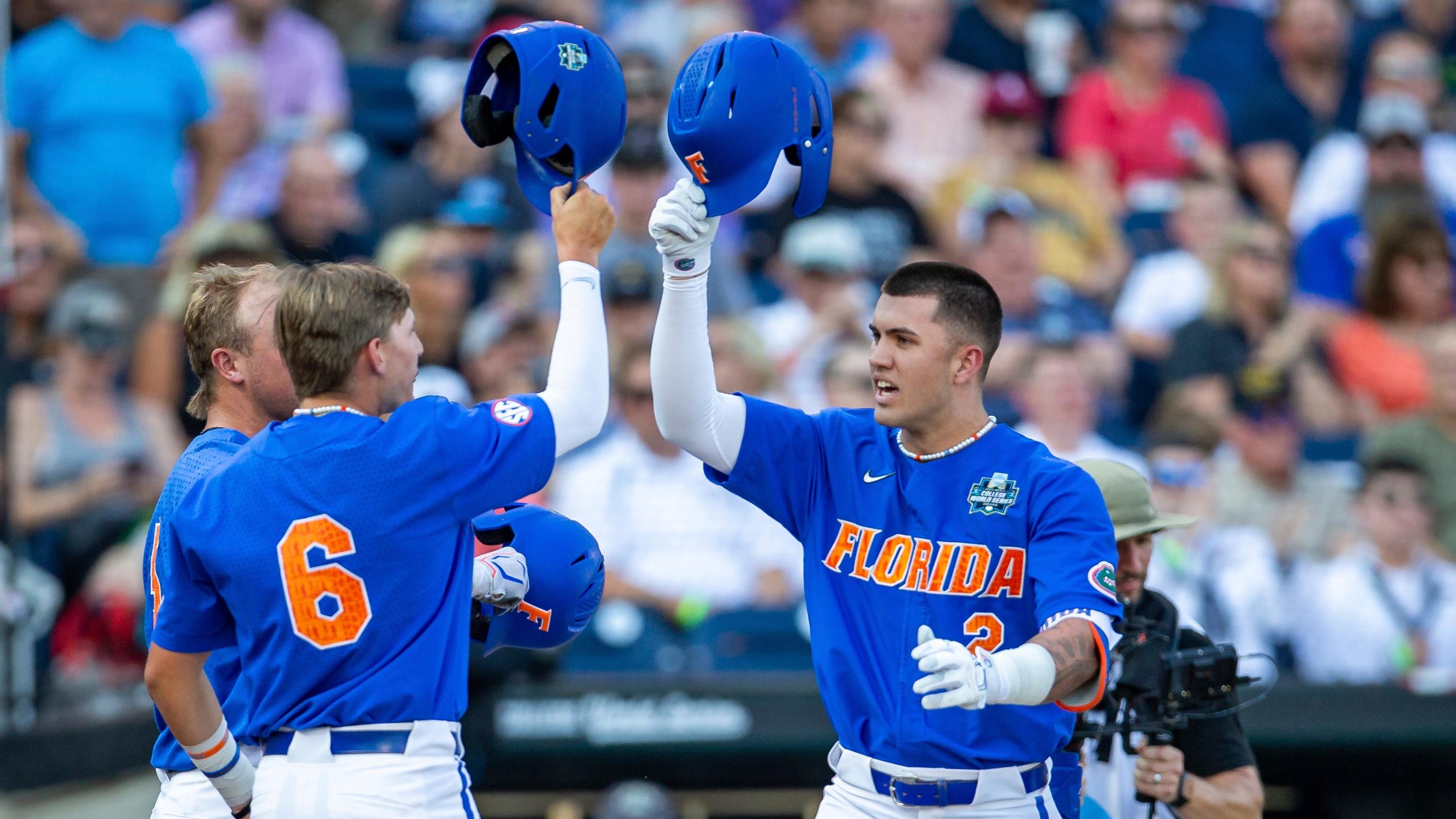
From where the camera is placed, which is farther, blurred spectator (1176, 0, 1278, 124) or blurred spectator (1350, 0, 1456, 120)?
blurred spectator (1350, 0, 1456, 120)

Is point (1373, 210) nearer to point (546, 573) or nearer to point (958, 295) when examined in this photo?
point (958, 295)

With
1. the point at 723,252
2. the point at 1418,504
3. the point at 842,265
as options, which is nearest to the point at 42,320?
the point at 723,252

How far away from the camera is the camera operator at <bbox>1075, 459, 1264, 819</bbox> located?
3.84m

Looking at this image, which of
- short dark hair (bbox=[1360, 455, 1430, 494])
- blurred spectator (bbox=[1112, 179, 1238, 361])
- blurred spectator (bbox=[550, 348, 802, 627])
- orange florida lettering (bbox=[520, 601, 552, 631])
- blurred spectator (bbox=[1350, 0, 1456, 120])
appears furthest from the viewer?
blurred spectator (bbox=[1350, 0, 1456, 120])

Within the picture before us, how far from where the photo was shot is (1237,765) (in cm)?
393

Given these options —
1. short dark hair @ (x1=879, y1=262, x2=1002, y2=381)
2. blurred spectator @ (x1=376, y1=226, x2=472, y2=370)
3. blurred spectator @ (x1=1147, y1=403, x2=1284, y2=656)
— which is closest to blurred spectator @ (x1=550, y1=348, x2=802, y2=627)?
blurred spectator @ (x1=376, y1=226, x2=472, y2=370)

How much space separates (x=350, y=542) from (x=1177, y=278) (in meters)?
6.49

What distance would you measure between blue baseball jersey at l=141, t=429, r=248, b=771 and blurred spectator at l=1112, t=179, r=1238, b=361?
5.80m

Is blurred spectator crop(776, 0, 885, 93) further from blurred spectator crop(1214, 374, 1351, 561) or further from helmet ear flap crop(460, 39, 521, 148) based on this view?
Answer: helmet ear flap crop(460, 39, 521, 148)

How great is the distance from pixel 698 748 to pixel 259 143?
13.6ft

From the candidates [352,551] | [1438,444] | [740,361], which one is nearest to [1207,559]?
[1438,444]

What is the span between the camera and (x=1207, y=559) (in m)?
6.58

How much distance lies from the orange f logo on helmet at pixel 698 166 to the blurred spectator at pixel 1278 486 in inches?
167

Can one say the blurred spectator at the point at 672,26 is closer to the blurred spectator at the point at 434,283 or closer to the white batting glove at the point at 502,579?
the blurred spectator at the point at 434,283
